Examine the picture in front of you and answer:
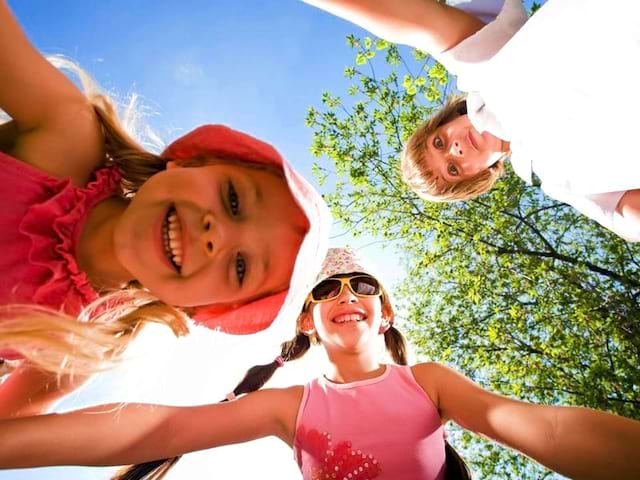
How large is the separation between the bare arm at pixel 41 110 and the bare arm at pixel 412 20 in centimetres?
116

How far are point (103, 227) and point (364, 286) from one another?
61.3 inches

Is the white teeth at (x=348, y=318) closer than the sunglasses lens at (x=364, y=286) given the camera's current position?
Yes

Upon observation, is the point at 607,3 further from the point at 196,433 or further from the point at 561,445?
the point at 196,433

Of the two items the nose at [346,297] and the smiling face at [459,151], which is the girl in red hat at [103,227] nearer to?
the nose at [346,297]

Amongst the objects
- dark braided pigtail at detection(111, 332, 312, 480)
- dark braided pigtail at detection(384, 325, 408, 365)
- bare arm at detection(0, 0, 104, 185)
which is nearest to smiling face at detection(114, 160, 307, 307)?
bare arm at detection(0, 0, 104, 185)

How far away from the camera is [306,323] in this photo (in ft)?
10.2

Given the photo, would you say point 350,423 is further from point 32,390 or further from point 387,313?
point 32,390

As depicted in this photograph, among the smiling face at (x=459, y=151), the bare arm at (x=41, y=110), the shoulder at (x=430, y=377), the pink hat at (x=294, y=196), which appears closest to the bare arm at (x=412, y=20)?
the pink hat at (x=294, y=196)

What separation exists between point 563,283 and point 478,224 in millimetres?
1400

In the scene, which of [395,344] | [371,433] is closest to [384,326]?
[395,344]

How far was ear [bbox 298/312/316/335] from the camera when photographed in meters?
3.09

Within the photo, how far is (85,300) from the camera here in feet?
7.09

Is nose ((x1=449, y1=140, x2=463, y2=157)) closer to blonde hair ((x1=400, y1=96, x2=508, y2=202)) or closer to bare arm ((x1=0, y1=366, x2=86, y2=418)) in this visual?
blonde hair ((x1=400, y1=96, x2=508, y2=202))

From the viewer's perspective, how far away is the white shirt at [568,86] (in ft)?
5.22
